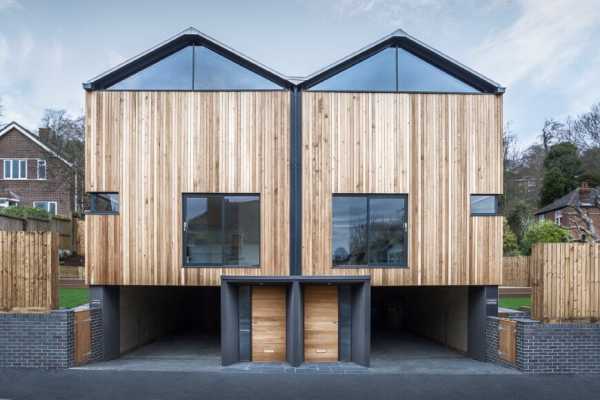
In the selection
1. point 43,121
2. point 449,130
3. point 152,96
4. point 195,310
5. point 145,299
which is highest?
point 43,121

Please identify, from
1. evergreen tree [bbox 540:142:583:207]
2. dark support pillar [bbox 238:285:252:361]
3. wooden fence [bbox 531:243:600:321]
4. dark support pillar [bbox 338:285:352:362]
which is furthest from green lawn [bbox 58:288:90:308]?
evergreen tree [bbox 540:142:583:207]

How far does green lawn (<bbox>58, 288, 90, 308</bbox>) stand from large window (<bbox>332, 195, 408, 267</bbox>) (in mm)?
10083

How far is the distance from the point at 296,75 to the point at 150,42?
364 centimetres

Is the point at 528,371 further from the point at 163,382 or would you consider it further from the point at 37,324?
the point at 37,324

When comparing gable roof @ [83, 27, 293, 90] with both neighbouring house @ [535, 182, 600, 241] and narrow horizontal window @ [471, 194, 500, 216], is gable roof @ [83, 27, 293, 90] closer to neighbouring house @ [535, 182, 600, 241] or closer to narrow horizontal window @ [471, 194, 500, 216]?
narrow horizontal window @ [471, 194, 500, 216]

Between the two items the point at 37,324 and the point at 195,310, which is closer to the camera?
the point at 37,324

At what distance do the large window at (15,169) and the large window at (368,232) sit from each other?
24.7 meters

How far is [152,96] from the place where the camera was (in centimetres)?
973

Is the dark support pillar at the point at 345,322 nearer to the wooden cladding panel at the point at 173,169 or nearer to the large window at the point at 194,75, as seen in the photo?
the wooden cladding panel at the point at 173,169

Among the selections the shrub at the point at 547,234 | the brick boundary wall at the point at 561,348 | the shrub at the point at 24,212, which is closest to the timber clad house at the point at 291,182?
the brick boundary wall at the point at 561,348

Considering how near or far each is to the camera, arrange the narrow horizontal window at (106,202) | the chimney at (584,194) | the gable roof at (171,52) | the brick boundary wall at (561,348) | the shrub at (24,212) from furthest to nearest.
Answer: the chimney at (584,194) → the shrub at (24,212) → the narrow horizontal window at (106,202) → the gable roof at (171,52) → the brick boundary wall at (561,348)

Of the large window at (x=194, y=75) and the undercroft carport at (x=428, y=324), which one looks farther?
the undercroft carport at (x=428, y=324)

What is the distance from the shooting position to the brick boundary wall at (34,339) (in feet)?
28.6

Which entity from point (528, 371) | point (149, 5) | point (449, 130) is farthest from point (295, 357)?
point (149, 5)
